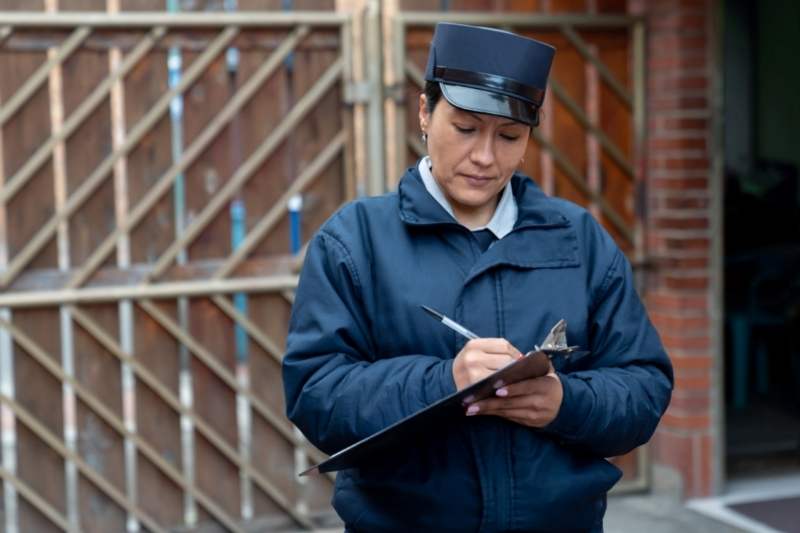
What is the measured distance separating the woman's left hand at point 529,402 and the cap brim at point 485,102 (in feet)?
1.45

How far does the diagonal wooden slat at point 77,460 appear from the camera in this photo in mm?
4398

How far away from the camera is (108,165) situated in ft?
14.5

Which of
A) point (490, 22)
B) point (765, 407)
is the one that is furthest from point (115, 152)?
point (765, 407)

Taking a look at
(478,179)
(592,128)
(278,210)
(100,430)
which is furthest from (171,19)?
(478,179)

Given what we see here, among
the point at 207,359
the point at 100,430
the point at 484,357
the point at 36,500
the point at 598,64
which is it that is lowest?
the point at 36,500

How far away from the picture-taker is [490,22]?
4859mm

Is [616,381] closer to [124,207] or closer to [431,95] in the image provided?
Answer: [431,95]

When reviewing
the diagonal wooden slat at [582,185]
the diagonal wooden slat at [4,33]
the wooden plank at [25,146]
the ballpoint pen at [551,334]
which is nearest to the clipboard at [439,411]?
the ballpoint pen at [551,334]

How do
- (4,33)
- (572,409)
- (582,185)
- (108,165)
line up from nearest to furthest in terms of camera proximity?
(572,409)
(4,33)
(108,165)
(582,185)

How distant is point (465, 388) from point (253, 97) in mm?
3062

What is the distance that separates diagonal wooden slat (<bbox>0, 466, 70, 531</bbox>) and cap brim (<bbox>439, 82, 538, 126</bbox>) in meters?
3.09

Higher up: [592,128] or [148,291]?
[592,128]

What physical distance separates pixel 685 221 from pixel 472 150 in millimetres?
3235

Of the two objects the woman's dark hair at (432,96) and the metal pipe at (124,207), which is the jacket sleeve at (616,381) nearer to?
the woman's dark hair at (432,96)
